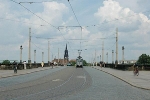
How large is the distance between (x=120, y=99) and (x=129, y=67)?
46494 mm

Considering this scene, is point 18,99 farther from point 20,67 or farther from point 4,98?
point 20,67

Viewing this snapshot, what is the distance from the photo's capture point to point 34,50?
96.4 m

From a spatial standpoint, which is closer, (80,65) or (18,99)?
(18,99)

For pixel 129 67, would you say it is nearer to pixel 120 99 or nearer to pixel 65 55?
pixel 120 99

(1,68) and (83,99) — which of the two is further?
(1,68)

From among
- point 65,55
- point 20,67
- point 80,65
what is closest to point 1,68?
point 20,67

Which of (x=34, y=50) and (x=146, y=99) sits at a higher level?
(x=34, y=50)

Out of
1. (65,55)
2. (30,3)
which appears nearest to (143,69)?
(30,3)

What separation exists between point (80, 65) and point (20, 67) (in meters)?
39.7

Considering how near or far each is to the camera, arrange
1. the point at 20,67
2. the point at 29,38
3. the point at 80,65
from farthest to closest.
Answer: the point at 80,65 < the point at 29,38 < the point at 20,67

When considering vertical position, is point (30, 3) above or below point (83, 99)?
above

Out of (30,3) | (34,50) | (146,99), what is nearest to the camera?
(146,99)

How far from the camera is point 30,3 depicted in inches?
1258

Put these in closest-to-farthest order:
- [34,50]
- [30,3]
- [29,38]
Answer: [30,3], [29,38], [34,50]
